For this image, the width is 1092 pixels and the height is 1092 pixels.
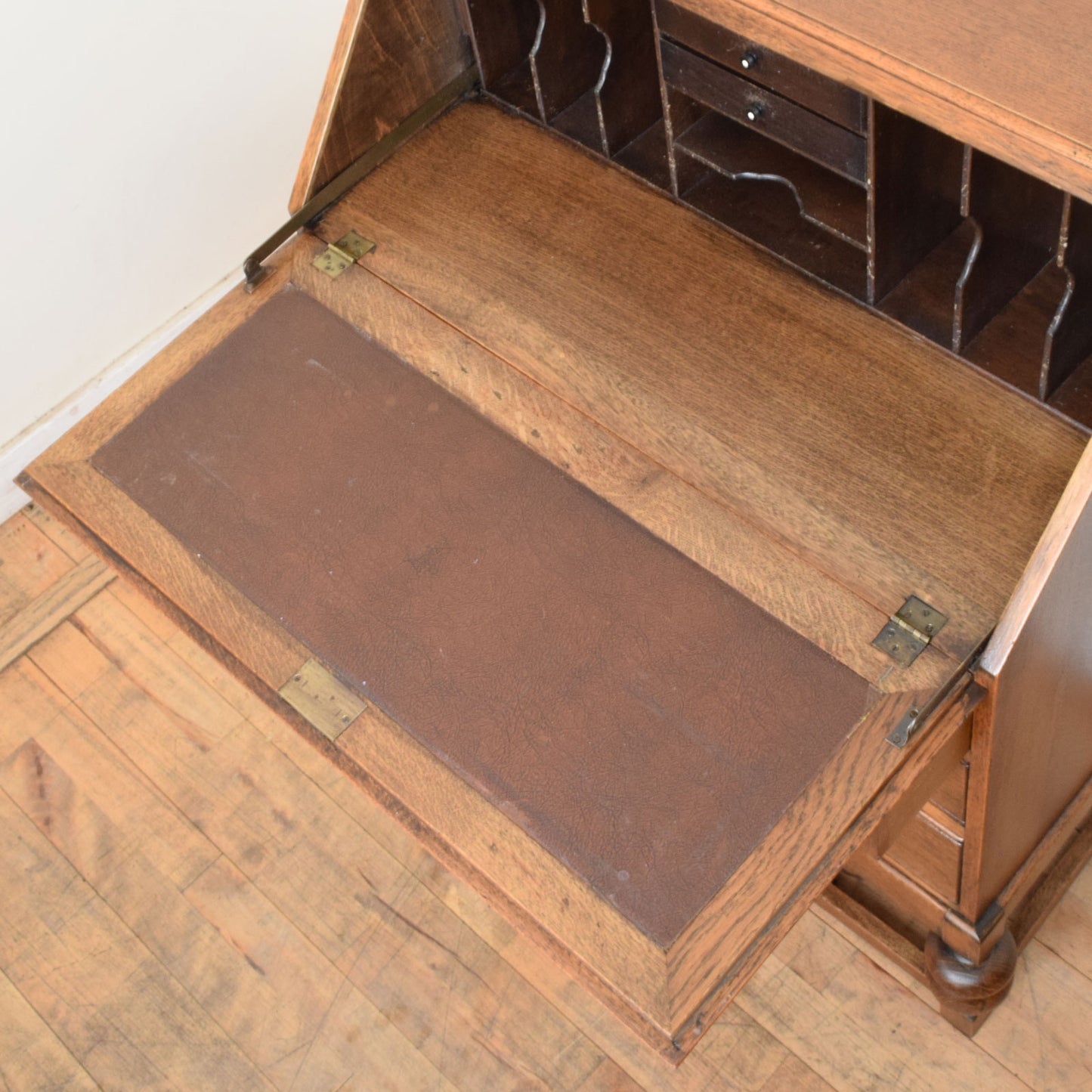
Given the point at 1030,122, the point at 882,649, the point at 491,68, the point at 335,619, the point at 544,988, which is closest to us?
the point at 1030,122

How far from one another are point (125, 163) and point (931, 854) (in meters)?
1.76

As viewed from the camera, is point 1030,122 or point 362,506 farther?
point 362,506

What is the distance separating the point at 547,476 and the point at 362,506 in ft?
0.61

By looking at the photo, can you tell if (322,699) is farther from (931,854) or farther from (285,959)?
(285,959)

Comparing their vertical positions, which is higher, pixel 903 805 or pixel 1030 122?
pixel 1030 122

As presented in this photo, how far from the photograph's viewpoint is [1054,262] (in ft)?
4.25

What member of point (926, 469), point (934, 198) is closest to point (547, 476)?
point (926, 469)

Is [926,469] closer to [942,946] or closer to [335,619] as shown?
[335,619]

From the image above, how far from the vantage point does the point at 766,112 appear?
4.16 feet

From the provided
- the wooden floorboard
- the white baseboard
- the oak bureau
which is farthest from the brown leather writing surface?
the white baseboard

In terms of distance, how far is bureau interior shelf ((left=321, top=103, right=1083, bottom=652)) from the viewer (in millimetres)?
1205

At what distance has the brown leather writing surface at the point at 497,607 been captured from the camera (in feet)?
3.66

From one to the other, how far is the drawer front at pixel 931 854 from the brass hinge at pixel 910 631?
0.37 meters

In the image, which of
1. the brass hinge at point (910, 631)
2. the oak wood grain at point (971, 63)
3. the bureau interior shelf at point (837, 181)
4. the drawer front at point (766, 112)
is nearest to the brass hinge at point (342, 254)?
the bureau interior shelf at point (837, 181)
